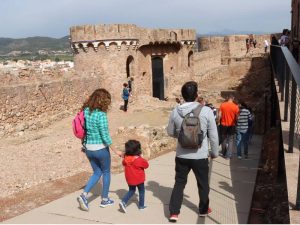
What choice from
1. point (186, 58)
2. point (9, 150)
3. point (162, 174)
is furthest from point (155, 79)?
point (162, 174)

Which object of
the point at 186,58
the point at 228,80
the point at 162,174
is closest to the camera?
the point at 162,174

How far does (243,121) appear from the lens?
8422mm

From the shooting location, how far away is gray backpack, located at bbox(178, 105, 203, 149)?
4305 mm

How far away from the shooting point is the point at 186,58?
26.1 metres

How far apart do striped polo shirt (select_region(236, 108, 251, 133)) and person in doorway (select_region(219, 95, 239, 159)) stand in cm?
12

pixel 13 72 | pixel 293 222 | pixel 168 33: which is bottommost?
pixel 293 222

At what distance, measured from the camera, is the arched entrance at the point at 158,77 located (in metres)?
24.6

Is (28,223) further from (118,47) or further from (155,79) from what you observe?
(155,79)

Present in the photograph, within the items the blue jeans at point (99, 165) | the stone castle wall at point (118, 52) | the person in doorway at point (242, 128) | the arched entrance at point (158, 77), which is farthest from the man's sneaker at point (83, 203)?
the arched entrance at point (158, 77)

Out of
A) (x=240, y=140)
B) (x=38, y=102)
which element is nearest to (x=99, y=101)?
(x=240, y=140)

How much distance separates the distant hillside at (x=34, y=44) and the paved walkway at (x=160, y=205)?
146 m

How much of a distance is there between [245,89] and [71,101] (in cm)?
1240

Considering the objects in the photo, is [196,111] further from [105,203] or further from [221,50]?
[221,50]

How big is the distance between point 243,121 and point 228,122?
0.33 meters
